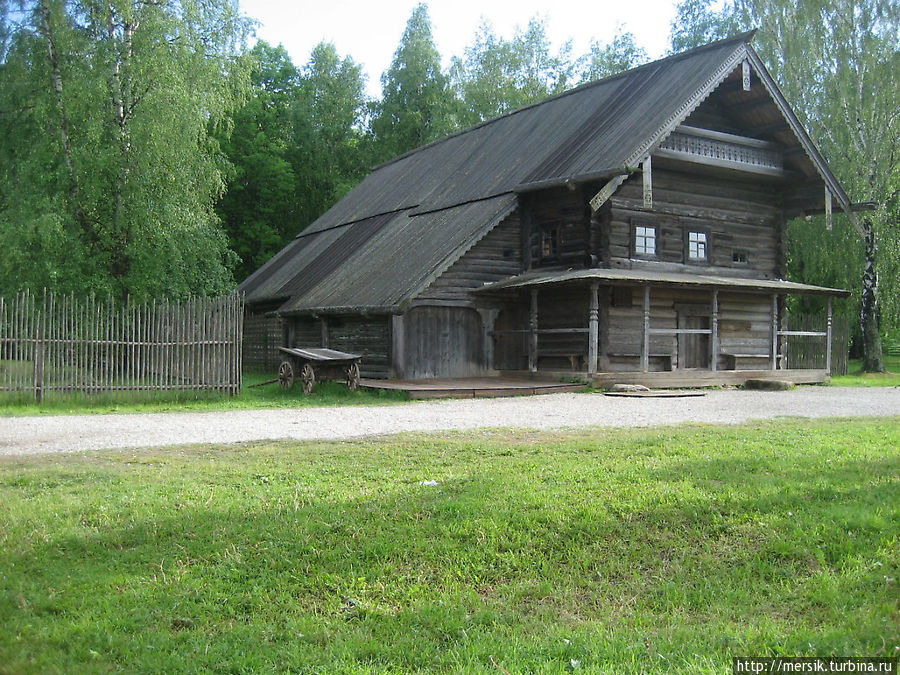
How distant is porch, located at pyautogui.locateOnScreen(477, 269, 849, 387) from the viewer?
69.6 feet

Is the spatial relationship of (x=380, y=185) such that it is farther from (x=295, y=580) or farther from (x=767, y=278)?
(x=295, y=580)

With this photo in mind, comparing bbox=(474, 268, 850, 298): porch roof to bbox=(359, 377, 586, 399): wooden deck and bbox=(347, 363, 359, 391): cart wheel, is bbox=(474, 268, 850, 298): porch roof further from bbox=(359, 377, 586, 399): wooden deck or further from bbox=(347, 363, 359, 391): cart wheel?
bbox=(347, 363, 359, 391): cart wheel

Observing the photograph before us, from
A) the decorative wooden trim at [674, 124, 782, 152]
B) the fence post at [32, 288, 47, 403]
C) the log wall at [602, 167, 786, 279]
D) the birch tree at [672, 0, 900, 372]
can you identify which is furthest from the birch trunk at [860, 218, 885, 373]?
the fence post at [32, 288, 47, 403]

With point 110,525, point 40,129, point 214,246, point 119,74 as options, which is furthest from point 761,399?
point 40,129

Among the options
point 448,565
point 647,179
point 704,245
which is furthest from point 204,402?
point 704,245

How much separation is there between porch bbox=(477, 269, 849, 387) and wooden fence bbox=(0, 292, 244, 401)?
7.94 metres

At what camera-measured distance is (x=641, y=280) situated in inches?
807

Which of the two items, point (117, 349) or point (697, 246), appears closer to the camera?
point (117, 349)

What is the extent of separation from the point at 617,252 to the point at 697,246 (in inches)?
137

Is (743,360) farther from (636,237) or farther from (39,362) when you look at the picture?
(39,362)

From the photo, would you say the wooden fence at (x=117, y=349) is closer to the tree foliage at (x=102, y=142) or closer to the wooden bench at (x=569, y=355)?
the tree foliage at (x=102, y=142)

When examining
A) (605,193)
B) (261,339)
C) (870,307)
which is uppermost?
(605,193)

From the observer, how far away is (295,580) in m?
5.77

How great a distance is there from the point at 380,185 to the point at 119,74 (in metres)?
15.4
